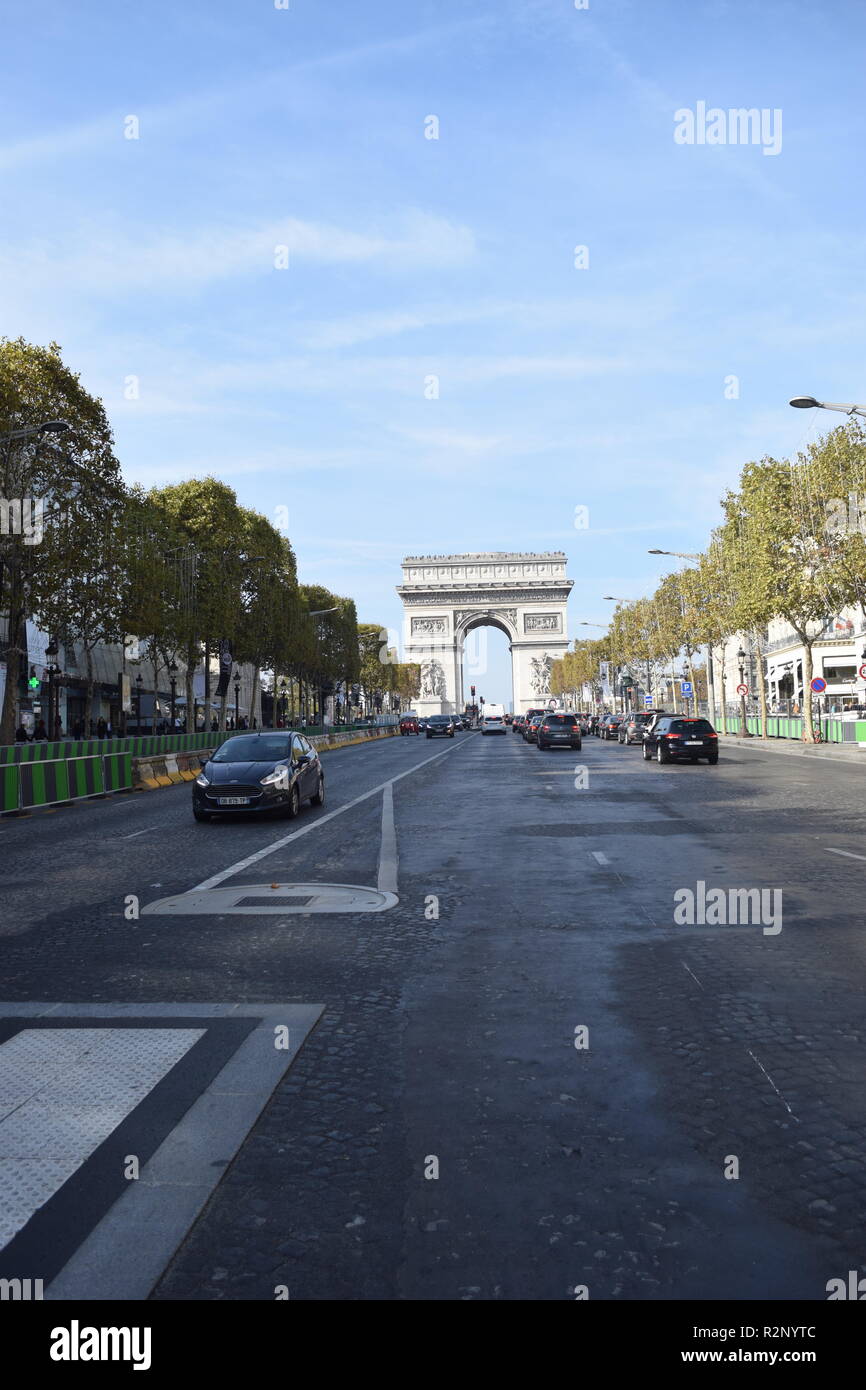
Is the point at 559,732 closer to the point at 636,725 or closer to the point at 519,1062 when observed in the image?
the point at 636,725

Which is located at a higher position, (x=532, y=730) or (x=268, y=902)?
(x=268, y=902)

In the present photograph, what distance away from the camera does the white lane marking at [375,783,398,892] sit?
34.4ft

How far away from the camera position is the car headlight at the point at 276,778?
17234 mm

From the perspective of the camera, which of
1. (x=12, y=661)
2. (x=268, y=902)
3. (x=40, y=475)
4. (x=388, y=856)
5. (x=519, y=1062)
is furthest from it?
(x=40, y=475)

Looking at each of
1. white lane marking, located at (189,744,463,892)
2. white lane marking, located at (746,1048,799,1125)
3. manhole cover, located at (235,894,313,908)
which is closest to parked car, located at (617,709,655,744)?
white lane marking, located at (189,744,463,892)

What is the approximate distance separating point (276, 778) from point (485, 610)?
369 ft

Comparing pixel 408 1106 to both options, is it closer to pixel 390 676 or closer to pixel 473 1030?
pixel 473 1030

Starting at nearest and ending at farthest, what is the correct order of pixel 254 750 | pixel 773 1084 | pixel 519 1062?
pixel 773 1084
pixel 519 1062
pixel 254 750

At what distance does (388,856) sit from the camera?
12570mm

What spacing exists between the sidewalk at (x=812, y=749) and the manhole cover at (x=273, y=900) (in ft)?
85.2

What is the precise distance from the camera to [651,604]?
80938mm

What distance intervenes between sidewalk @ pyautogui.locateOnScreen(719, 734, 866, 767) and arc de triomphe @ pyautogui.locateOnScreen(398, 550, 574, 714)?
74077 millimetres

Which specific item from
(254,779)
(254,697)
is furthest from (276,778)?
(254,697)
